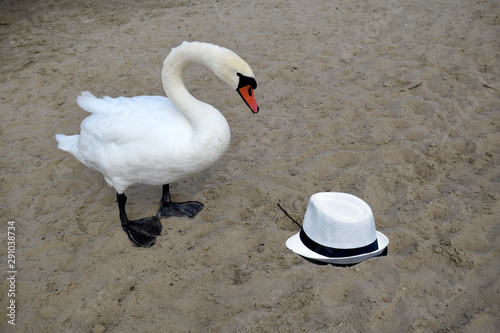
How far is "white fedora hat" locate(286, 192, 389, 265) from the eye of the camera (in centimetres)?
226

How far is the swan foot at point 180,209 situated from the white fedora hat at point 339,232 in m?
0.99

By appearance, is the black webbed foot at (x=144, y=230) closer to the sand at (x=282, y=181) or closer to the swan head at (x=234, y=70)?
the sand at (x=282, y=181)

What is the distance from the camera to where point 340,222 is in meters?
2.24

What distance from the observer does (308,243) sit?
2479 mm

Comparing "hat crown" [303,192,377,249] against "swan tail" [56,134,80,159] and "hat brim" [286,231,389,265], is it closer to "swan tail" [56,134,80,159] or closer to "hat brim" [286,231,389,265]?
"hat brim" [286,231,389,265]

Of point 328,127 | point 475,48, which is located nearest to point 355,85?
point 328,127

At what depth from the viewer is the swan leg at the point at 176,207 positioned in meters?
3.17

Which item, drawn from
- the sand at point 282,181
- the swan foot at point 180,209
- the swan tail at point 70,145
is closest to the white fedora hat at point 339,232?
the sand at point 282,181

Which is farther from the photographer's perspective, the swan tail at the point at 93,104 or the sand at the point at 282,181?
the swan tail at the point at 93,104

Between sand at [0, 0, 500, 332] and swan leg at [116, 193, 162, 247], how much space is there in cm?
6

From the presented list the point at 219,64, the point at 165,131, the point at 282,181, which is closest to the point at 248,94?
the point at 219,64

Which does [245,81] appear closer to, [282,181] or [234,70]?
[234,70]

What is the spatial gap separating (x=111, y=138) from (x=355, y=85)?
9.77ft

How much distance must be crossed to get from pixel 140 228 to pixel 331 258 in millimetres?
1419
